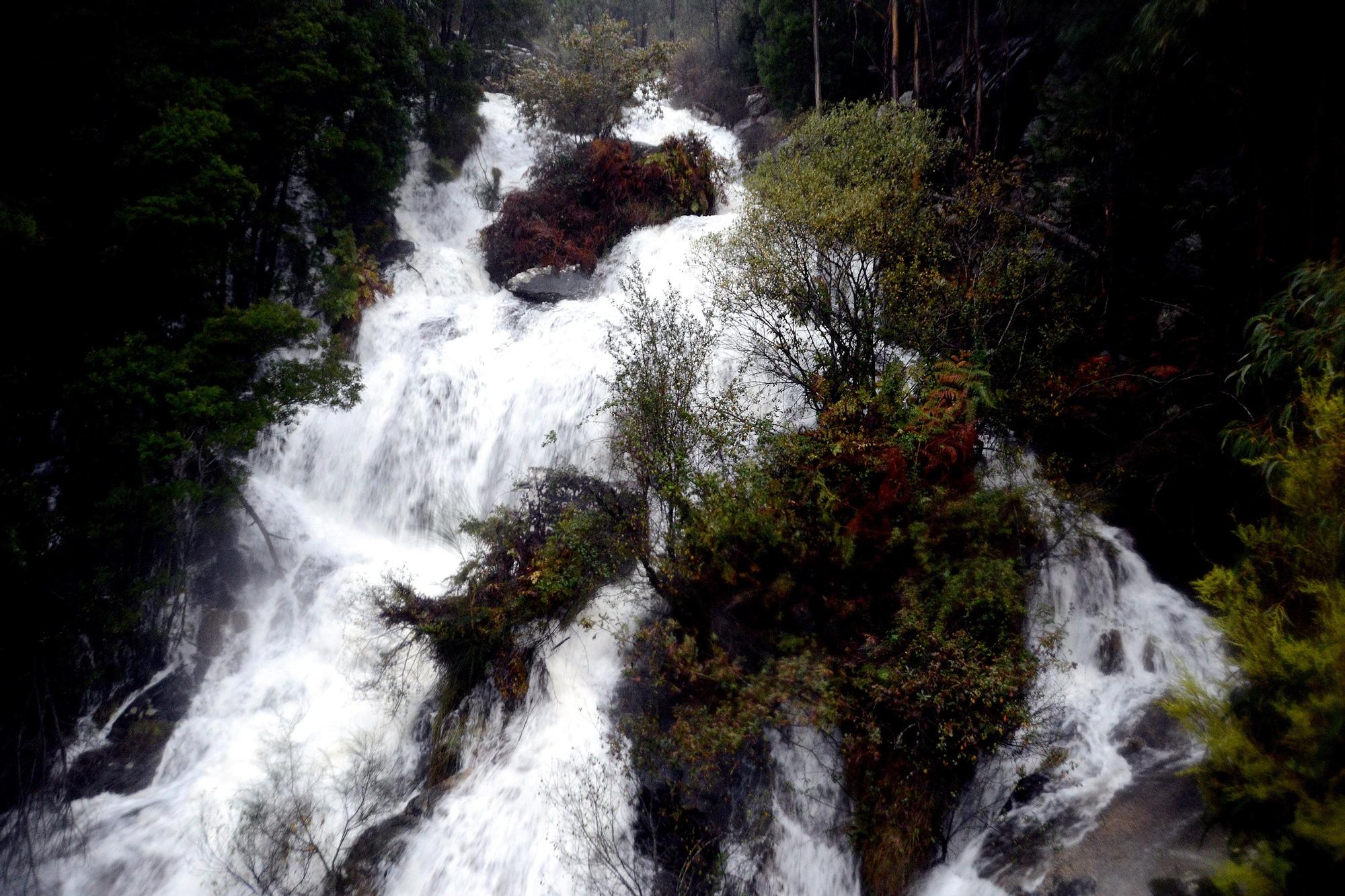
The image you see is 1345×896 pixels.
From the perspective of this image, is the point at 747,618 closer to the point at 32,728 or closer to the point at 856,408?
the point at 856,408

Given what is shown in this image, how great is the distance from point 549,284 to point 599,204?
3337mm

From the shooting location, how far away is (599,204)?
1747 cm

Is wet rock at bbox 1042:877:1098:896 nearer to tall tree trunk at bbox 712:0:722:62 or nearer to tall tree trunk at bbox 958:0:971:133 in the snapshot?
tall tree trunk at bbox 958:0:971:133

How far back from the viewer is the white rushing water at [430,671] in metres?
6.79

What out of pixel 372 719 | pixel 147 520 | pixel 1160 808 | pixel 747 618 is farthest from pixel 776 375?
pixel 147 520

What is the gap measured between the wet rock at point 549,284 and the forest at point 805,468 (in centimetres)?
412

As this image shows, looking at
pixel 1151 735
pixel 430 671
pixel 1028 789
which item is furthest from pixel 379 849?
pixel 1151 735

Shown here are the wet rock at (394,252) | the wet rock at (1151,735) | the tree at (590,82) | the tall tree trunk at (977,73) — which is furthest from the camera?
the tree at (590,82)

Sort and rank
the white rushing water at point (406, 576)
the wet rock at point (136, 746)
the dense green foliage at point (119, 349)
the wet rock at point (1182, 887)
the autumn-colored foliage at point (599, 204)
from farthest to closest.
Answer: the autumn-colored foliage at point (599, 204), the dense green foliage at point (119, 349), the wet rock at point (136, 746), the white rushing water at point (406, 576), the wet rock at point (1182, 887)

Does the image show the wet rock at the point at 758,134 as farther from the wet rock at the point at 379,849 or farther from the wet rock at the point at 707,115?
the wet rock at the point at 379,849

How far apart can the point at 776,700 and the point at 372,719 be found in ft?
19.6

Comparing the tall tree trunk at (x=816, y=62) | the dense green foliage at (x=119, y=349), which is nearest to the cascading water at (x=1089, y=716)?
the dense green foliage at (x=119, y=349)

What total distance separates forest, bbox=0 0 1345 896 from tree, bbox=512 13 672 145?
7187 millimetres

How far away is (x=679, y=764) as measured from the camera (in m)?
7.18
